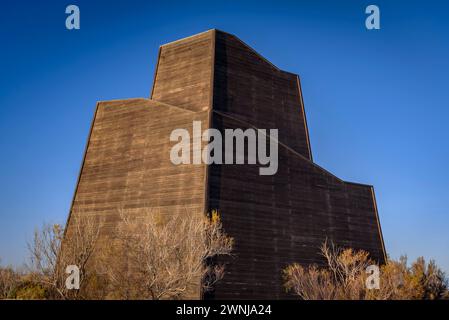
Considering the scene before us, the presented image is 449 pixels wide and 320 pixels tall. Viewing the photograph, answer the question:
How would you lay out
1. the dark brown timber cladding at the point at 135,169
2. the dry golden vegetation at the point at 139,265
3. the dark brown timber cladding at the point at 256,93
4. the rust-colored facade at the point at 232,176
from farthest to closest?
the dark brown timber cladding at the point at 256,93 → the dark brown timber cladding at the point at 135,169 → the rust-colored facade at the point at 232,176 → the dry golden vegetation at the point at 139,265

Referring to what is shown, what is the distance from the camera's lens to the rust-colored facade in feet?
90.5

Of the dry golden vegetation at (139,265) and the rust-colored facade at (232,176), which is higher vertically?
the rust-colored facade at (232,176)

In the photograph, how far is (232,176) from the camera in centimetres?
2881

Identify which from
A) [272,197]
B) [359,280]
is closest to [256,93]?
[272,197]

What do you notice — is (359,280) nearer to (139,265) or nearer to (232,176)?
(232,176)

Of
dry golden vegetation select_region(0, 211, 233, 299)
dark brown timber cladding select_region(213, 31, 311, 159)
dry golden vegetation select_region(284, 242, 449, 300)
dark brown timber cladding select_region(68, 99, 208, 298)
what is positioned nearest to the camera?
dry golden vegetation select_region(0, 211, 233, 299)

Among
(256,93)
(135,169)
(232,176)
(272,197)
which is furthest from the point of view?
(256,93)

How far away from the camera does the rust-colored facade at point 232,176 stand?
90.5 feet

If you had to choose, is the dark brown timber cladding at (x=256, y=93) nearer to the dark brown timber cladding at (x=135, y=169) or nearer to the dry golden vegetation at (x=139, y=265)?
the dark brown timber cladding at (x=135, y=169)

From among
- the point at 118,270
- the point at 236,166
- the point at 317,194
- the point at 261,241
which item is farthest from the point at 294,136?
the point at 118,270

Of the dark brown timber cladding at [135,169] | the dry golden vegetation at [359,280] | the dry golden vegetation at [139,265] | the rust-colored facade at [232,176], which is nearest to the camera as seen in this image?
the dry golden vegetation at [139,265]

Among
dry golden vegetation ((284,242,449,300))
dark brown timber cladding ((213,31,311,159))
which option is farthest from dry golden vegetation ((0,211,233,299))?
dark brown timber cladding ((213,31,311,159))

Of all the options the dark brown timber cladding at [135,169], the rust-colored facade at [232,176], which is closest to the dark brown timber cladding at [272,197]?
the rust-colored facade at [232,176]

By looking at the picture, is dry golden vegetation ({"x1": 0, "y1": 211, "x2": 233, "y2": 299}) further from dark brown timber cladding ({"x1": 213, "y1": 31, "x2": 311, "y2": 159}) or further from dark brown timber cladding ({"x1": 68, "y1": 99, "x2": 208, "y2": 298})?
dark brown timber cladding ({"x1": 213, "y1": 31, "x2": 311, "y2": 159})
